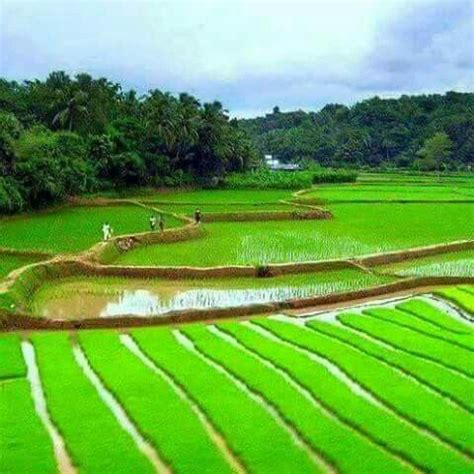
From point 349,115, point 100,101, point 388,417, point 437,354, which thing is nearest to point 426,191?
point 100,101

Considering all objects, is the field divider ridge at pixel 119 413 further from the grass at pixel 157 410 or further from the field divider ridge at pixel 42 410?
the field divider ridge at pixel 42 410

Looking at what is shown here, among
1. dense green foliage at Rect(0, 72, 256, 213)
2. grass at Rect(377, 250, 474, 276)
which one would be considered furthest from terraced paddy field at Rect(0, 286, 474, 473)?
dense green foliage at Rect(0, 72, 256, 213)

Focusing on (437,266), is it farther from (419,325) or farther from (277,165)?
(277,165)

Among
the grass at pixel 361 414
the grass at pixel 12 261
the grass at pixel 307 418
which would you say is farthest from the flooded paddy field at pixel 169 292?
the grass at pixel 361 414

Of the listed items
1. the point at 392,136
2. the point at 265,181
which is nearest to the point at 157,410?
the point at 265,181

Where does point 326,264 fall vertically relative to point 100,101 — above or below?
below

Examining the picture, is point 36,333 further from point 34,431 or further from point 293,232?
point 293,232
